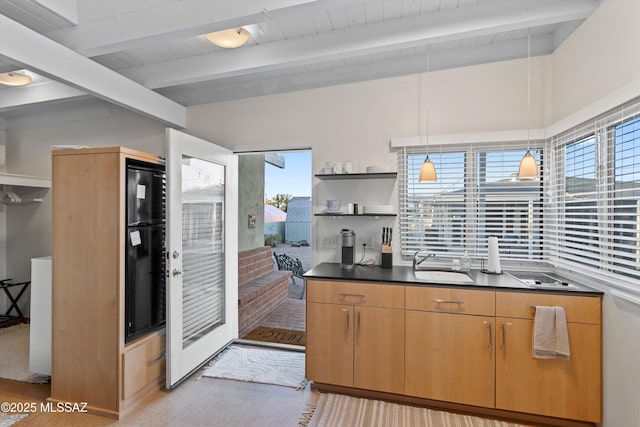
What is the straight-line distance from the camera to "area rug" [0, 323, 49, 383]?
9.29 ft

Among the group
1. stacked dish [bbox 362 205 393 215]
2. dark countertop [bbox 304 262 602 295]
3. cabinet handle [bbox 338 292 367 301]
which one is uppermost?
stacked dish [bbox 362 205 393 215]

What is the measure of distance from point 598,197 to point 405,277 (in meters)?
1.37

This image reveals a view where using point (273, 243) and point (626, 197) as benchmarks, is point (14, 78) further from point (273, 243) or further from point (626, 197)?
point (273, 243)

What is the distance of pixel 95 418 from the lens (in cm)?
227

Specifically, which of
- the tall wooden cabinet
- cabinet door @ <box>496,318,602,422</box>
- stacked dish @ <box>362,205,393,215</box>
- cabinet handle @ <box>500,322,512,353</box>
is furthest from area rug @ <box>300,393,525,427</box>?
stacked dish @ <box>362,205,393,215</box>

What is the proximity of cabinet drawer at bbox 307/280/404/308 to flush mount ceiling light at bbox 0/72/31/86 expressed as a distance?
326 centimetres

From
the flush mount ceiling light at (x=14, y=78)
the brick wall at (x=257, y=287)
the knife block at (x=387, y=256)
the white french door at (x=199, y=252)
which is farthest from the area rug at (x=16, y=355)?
the knife block at (x=387, y=256)

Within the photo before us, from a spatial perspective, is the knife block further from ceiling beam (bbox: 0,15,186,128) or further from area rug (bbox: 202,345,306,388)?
ceiling beam (bbox: 0,15,186,128)

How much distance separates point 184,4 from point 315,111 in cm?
146

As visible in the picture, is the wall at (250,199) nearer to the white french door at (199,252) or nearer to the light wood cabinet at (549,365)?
the white french door at (199,252)

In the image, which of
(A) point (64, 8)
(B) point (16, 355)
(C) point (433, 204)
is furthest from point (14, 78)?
(C) point (433, 204)

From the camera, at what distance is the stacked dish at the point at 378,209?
116 inches

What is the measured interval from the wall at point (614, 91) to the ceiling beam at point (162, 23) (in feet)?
5.90

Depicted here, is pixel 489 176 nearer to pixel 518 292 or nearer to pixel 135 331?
pixel 518 292
